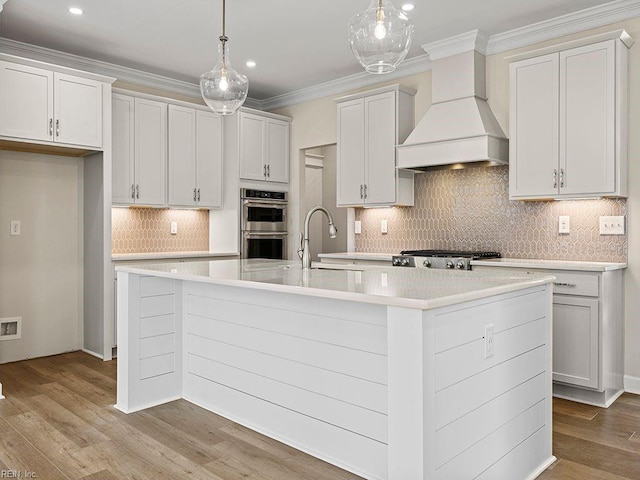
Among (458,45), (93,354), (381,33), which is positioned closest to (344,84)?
(458,45)

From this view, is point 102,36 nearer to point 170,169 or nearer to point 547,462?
point 170,169

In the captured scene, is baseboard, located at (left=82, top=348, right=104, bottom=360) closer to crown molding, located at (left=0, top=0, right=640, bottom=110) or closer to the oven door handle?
the oven door handle

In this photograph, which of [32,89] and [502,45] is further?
[502,45]

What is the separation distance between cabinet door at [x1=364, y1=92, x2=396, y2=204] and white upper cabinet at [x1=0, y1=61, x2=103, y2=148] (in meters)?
2.48

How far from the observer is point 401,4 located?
3.76 meters

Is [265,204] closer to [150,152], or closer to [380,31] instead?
[150,152]

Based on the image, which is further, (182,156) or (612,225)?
(182,156)

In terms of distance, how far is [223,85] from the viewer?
9.45ft

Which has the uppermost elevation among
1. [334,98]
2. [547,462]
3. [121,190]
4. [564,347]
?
[334,98]

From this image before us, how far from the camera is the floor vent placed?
4.36 meters

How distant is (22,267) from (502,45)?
4.61m

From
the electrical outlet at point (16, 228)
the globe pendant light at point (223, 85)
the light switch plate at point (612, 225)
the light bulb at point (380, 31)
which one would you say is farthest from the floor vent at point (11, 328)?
the light switch plate at point (612, 225)

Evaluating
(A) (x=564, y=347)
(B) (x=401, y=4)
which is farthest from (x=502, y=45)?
(A) (x=564, y=347)

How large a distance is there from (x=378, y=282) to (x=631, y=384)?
2.59m
